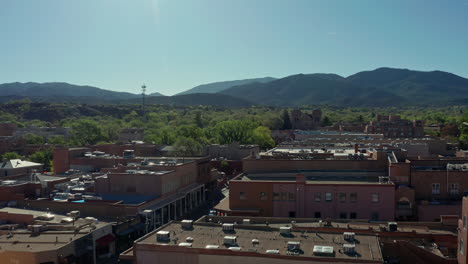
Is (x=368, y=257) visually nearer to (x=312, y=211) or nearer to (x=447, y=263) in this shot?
(x=447, y=263)

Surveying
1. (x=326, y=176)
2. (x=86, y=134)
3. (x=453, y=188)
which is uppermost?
(x=86, y=134)

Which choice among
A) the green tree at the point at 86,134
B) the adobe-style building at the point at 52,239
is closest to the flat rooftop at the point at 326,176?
the adobe-style building at the point at 52,239

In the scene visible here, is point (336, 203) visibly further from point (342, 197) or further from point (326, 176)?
point (326, 176)

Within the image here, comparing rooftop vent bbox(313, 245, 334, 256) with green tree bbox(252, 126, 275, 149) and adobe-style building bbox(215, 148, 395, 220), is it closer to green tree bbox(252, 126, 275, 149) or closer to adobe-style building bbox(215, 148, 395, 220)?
adobe-style building bbox(215, 148, 395, 220)

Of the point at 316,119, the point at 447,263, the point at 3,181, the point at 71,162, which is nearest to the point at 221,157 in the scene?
the point at 71,162

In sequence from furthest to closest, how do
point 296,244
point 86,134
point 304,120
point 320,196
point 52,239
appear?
point 304,120 < point 86,134 < point 320,196 < point 52,239 < point 296,244

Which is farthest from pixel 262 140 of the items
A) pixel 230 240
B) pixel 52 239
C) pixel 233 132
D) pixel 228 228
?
pixel 230 240
